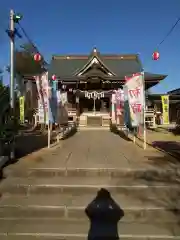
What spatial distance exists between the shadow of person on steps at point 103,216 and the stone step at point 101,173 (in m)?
0.88

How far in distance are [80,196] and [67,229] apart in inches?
41.1

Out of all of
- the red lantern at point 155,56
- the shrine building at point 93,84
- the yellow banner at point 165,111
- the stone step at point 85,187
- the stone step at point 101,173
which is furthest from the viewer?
the shrine building at point 93,84

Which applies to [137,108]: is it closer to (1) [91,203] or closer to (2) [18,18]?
(2) [18,18]

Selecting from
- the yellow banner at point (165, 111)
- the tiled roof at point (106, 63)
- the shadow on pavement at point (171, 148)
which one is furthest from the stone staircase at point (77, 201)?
the tiled roof at point (106, 63)

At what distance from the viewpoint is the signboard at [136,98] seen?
10430mm

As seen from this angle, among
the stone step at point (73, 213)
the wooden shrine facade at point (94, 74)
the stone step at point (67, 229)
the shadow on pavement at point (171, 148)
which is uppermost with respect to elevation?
the wooden shrine facade at point (94, 74)

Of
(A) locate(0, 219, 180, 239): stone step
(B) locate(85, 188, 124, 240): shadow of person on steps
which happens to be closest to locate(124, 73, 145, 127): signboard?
(B) locate(85, 188, 124, 240): shadow of person on steps

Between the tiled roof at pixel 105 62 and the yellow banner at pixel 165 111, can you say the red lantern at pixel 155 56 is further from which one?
the tiled roof at pixel 105 62

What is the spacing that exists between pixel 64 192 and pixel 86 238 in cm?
151

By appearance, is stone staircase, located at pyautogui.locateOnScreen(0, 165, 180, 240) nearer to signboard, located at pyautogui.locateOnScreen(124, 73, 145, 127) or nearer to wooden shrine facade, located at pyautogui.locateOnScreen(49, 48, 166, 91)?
signboard, located at pyautogui.locateOnScreen(124, 73, 145, 127)

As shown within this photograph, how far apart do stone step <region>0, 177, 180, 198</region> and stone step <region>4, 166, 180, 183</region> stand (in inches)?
14.7

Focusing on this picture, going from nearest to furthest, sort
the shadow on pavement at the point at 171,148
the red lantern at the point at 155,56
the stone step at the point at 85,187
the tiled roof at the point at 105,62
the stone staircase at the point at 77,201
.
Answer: the stone staircase at the point at 77,201
the stone step at the point at 85,187
the shadow on pavement at the point at 171,148
the red lantern at the point at 155,56
the tiled roof at the point at 105,62

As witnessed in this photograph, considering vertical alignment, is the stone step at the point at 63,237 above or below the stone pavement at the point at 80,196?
below

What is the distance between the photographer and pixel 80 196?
5.57 meters
